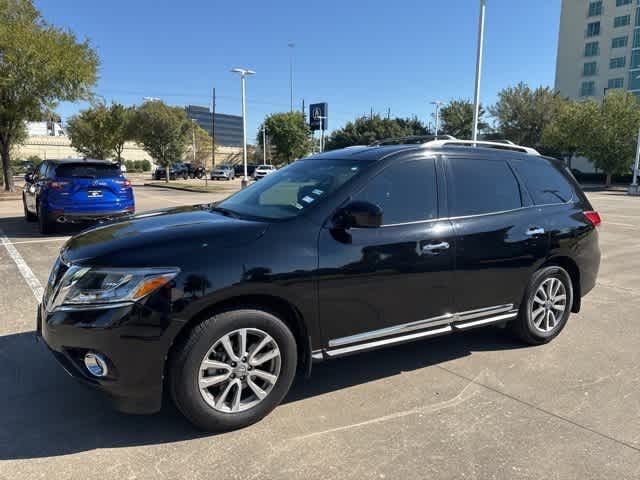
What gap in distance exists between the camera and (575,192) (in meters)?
4.93

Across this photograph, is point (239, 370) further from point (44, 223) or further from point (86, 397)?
point (44, 223)

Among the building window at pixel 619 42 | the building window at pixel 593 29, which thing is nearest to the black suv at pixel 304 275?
the building window at pixel 619 42

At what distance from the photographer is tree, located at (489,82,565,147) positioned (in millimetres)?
53188

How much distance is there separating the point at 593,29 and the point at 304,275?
80.6m

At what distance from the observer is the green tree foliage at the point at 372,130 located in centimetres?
6956

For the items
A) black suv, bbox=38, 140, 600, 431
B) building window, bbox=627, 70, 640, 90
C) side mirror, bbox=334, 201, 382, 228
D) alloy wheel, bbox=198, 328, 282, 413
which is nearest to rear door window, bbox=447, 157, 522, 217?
black suv, bbox=38, 140, 600, 431

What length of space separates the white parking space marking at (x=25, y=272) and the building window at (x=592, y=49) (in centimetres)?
7732

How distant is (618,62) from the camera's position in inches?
2562

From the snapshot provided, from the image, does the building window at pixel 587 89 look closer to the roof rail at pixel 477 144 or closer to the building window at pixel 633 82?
the building window at pixel 633 82

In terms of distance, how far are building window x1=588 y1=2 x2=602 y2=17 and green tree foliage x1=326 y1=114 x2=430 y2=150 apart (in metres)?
26.8

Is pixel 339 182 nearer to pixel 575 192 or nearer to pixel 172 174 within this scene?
pixel 575 192

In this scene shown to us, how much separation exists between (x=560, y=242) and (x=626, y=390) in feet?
4.50

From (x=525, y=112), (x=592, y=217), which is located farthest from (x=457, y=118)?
(x=592, y=217)

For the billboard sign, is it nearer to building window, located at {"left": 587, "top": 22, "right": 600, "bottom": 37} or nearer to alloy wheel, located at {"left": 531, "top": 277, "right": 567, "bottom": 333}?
building window, located at {"left": 587, "top": 22, "right": 600, "bottom": 37}
